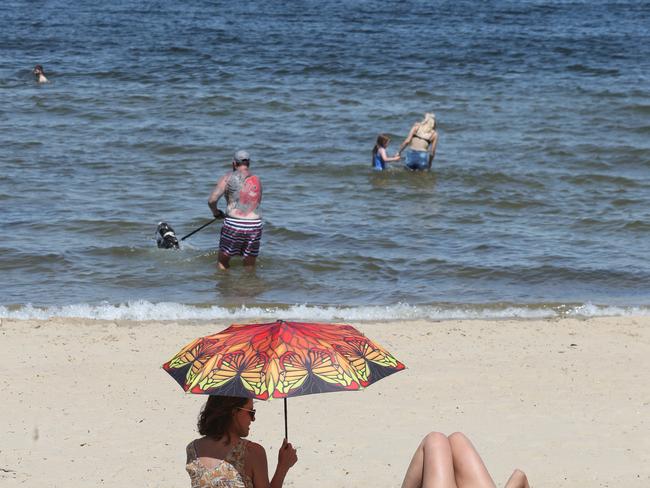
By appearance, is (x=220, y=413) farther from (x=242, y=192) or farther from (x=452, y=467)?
(x=242, y=192)

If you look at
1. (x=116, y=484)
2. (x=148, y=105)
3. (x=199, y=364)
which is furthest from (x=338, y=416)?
(x=148, y=105)

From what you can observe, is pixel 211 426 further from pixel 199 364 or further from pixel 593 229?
pixel 593 229

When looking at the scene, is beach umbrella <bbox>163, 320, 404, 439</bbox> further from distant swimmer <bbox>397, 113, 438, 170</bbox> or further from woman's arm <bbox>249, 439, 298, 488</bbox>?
distant swimmer <bbox>397, 113, 438, 170</bbox>

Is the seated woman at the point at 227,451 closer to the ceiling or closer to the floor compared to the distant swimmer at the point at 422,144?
closer to the ceiling

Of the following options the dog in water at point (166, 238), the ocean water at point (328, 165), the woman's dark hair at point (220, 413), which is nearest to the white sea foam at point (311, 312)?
the ocean water at point (328, 165)

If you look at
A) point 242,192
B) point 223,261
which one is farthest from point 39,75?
point 242,192

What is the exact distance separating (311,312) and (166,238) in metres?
2.83

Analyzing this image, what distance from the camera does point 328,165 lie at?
666 inches

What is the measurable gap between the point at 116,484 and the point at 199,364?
6.30ft

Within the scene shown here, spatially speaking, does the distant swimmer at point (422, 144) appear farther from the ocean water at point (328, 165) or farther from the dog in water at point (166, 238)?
the dog in water at point (166, 238)

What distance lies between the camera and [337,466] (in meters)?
6.37

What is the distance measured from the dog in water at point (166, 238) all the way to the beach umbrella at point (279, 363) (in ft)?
25.1

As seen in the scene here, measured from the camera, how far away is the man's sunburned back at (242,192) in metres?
10.8

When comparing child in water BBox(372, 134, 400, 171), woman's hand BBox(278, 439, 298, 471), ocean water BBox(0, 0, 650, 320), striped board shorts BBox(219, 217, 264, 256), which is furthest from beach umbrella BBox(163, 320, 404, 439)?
child in water BBox(372, 134, 400, 171)
